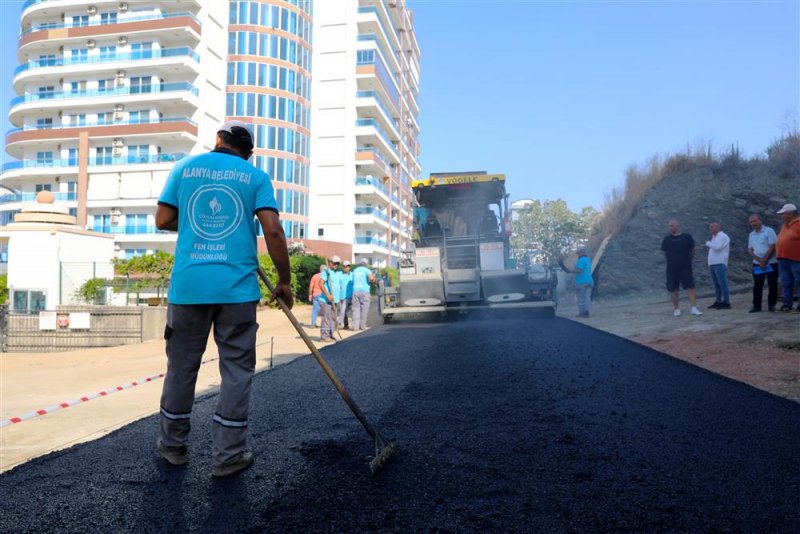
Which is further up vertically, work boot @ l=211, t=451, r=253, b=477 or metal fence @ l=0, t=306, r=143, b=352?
work boot @ l=211, t=451, r=253, b=477

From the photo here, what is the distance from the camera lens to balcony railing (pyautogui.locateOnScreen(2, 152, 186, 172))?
40562 mm

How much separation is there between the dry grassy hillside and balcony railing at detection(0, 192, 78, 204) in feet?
129

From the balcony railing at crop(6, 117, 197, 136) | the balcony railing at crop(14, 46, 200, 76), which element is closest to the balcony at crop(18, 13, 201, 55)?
the balcony railing at crop(14, 46, 200, 76)

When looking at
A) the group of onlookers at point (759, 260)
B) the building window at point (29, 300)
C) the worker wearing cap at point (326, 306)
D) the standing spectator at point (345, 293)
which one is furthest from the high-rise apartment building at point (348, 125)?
the group of onlookers at point (759, 260)

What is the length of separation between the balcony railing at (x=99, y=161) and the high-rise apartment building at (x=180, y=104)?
101mm

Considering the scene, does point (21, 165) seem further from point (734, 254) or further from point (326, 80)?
point (734, 254)

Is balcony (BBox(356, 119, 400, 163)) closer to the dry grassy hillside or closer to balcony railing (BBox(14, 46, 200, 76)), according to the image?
balcony railing (BBox(14, 46, 200, 76))

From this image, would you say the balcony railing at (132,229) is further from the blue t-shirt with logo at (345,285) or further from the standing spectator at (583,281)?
the standing spectator at (583,281)

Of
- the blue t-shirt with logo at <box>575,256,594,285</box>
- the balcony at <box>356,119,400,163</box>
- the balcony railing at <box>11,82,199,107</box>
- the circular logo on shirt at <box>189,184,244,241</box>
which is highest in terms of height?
the balcony railing at <box>11,82,199,107</box>

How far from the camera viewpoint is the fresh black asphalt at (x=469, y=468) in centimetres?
241

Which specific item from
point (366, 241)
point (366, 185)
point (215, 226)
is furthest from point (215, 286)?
point (366, 241)

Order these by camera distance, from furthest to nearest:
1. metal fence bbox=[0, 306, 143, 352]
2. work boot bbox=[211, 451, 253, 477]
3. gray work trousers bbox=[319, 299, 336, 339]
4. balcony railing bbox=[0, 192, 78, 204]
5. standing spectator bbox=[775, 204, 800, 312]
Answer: balcony railing bbox=[0, 192, 78, 204]
metal fence bbox=[0, 306, 143, 352]
gray work trousers bbox=[319, 299, 336, 339]
standing spectator bbox=[775, 204, 800, 312]
work boot bbox=[211, 451, 253, 477]

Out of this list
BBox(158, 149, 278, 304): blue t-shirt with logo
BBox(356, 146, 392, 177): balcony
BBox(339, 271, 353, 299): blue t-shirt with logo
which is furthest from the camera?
BBox(356, 146, 392, 177): balcony

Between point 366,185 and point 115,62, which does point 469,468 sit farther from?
point 115,62
